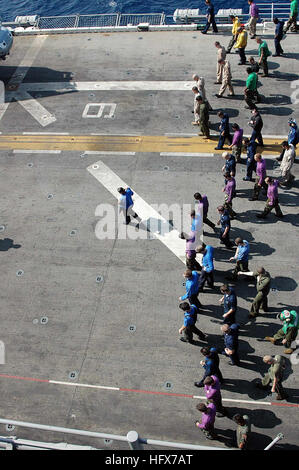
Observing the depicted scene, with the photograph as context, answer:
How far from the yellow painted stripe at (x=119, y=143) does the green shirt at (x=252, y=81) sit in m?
2.62

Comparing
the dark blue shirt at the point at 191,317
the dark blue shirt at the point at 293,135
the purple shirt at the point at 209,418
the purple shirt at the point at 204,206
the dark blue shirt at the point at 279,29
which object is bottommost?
the purple shirt at the point at 209,418

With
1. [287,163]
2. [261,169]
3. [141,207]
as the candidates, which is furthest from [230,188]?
[141,207]

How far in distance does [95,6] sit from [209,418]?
40.8 metres

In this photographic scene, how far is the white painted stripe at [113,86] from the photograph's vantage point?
81.8ft

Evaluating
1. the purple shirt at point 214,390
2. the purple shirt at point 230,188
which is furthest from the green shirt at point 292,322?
the purple shirt at point 230,188

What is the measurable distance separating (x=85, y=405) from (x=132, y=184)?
9.11 meters

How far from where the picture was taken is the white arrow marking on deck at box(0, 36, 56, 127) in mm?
24288

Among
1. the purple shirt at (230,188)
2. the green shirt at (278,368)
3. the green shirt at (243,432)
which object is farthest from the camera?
the purple shirt at (230,188)

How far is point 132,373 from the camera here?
1469 centimetres

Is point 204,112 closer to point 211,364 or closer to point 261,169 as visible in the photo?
point 261,169

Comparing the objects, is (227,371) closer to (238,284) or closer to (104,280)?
(238,284)

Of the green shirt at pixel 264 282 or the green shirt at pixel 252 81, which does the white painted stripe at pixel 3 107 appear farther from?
the green shirt at pixel 264 282
